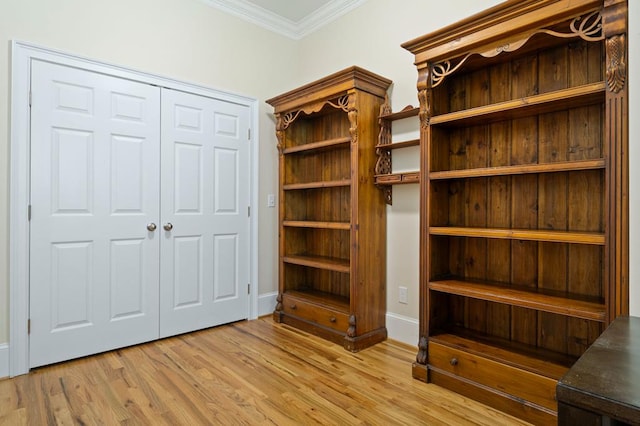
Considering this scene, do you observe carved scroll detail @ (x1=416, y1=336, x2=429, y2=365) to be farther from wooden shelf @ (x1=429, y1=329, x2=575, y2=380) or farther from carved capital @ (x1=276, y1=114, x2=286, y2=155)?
carved capital @ (x1=276, y1=114, x2=286, y2=155)

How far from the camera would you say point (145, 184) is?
9.39 feet

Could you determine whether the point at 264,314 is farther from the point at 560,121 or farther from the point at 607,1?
the point at 607,1

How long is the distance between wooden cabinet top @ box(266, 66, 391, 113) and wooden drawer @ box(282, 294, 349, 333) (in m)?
1.74

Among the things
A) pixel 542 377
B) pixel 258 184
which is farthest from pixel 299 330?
pixel 542 377

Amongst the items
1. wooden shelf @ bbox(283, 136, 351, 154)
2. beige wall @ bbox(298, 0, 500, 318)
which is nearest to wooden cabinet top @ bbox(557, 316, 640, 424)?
beige wall @ bbox(298, 0, 500, 318)

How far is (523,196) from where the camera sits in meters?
2.21

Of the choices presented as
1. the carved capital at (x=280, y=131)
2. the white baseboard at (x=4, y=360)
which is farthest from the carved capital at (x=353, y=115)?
the white baseboard at (x=4, y=360)

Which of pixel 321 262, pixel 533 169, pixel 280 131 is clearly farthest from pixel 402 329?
pixel 280 131

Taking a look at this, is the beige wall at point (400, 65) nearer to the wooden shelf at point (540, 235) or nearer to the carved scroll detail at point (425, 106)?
the carved scroll detail at point (425, 106)

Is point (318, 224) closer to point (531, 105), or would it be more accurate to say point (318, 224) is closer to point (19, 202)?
point (531, 105)

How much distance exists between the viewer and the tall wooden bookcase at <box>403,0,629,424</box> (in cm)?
167

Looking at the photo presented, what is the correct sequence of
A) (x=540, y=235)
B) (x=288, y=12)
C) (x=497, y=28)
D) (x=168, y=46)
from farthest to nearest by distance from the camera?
(x=288, y=12)
(x=168, y=46)
(x=497, y=28)
(x=540, y=235)

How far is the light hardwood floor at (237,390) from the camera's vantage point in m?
1.86

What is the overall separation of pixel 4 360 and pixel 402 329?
2710 mm
